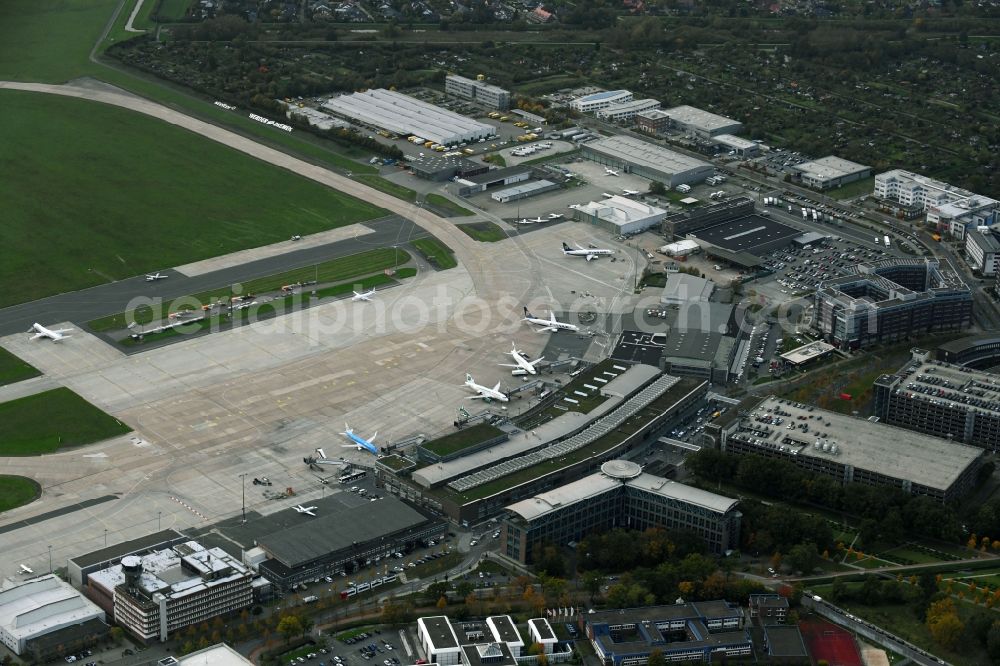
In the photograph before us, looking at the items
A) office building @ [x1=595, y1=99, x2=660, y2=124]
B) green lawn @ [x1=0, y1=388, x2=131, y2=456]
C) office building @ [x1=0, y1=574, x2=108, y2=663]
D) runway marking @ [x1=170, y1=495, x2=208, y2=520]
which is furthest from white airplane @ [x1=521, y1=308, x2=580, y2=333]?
office building @ [x1=595, y1=99, x2=660, y2=124]

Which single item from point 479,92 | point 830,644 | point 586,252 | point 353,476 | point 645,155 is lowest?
point 353,476

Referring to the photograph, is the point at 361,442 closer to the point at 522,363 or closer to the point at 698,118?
the point at 522,363

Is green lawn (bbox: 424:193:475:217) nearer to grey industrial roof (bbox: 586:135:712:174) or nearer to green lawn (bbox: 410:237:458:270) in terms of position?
green lawn (bbox: 410:237:458:270)

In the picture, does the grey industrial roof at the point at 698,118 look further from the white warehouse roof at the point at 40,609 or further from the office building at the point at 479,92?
the white warehouse roof at the point at 40,609

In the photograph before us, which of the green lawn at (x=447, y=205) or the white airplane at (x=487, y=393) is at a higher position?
the green lawn at (x=447, y=205)

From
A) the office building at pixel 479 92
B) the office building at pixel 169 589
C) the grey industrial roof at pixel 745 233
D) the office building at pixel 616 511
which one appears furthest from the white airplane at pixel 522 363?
the office building at pixel 479 92

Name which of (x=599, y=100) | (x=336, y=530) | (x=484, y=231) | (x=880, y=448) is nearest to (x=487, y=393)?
(x=336, y=530)
